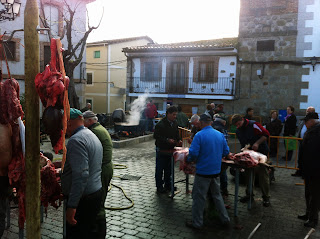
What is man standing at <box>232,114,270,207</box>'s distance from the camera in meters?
6.16

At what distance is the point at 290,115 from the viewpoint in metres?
11.2

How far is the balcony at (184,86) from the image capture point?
2102cm

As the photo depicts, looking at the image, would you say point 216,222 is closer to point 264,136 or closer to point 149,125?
point 264,136

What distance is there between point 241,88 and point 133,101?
9036 millimetres

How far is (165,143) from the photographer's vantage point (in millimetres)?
6645

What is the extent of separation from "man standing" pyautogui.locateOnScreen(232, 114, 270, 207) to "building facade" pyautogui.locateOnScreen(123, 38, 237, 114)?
563 inches

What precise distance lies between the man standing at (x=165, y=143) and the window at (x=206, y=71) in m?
15.6

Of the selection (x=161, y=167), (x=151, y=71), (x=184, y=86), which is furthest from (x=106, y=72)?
(x=161, y=167)

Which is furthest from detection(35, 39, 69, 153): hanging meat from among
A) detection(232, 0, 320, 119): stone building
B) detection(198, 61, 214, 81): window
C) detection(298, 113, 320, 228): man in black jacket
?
detection(198, 61, 214, 81): window

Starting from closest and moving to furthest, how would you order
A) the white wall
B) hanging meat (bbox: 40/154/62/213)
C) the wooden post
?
the wooden post, hanging meat (bbox: 40/154/62/213), the white wall

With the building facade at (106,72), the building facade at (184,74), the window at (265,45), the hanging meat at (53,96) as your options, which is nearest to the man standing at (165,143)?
the hanging meat at (53,96)

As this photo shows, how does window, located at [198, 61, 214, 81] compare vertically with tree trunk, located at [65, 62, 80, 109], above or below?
above

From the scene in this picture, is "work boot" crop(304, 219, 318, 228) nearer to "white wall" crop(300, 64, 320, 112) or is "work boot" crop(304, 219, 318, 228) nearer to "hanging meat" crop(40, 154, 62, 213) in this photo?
"hanging meat" crop(40, 154, 62, 213)

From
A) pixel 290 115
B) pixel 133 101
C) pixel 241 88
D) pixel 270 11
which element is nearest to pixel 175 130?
pixel 290 115
